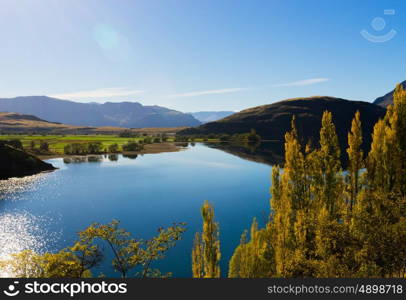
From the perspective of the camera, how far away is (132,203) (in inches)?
3305

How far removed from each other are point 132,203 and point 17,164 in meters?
80.5

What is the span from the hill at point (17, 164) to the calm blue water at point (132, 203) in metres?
9.28

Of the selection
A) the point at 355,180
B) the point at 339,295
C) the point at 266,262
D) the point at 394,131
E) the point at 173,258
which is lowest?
the point at 173,258

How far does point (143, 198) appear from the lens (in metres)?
89.5

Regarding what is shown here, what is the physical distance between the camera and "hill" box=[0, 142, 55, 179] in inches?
4938

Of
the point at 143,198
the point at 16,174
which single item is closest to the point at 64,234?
the point at 143,198

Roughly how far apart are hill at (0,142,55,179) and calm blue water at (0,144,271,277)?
928 centimetres

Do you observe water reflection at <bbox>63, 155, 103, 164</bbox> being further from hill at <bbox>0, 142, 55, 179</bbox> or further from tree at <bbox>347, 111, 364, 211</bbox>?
tree at <bbox>347, 111, 364, 211</bbox>

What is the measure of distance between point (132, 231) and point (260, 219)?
29926mm

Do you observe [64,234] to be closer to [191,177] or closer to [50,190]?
[50,190]

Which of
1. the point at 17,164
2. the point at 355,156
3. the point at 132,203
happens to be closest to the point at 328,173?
the point at 355,156

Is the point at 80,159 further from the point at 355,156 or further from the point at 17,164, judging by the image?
the point at 355,156

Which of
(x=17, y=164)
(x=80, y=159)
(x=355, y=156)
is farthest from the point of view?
(x=80, y=159)

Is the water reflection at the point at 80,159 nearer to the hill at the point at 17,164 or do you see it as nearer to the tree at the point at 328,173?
the hill at the point at 17,164
